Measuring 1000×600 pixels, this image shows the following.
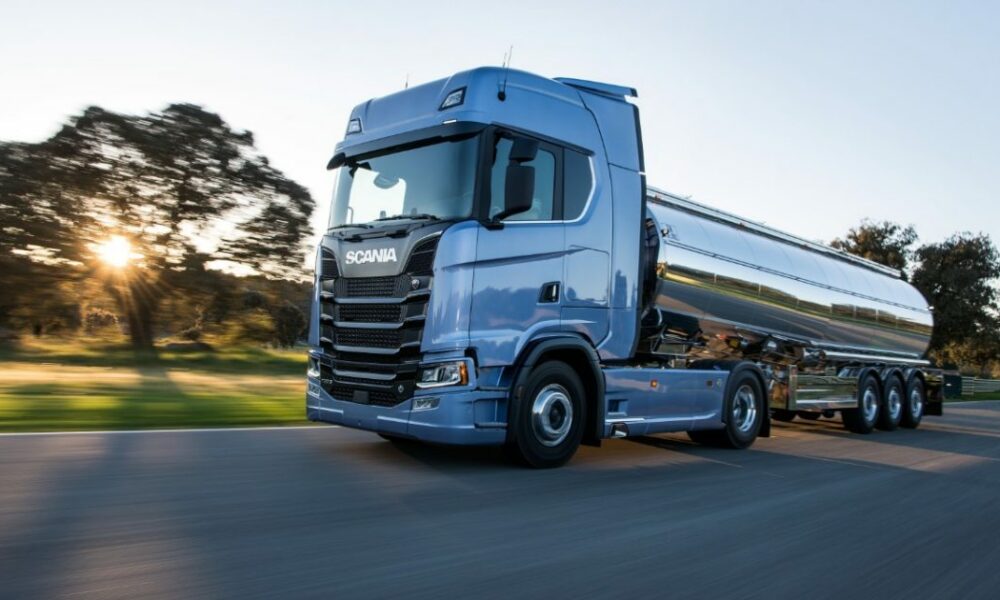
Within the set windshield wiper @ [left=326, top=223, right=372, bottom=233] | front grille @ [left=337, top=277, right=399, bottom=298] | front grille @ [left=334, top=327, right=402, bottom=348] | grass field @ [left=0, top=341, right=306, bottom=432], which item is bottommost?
grass field @ [left=0, top=341, right=306, bottom=432]

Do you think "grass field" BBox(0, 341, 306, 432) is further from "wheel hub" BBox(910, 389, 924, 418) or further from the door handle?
"wheel hub" BBox(910, 389, 924, 418)

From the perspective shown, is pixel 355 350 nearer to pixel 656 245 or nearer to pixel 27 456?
pixel 27 456

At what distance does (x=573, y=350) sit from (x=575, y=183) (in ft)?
5.11

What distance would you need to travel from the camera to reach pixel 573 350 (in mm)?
7836

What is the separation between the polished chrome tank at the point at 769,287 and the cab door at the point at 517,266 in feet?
7.16

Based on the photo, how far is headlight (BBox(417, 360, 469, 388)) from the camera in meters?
6.95

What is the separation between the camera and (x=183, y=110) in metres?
26.0

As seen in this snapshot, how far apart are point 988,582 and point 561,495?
2.89 m

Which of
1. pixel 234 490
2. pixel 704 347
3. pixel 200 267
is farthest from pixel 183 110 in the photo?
pixel 234 490

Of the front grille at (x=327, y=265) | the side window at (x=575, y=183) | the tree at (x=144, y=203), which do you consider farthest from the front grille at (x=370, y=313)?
the tree at (x=144, y=203)

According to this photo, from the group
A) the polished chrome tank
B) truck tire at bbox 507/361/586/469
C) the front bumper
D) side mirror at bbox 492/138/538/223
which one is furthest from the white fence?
side mirror at bbox 492/138/538/223

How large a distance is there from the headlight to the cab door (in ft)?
0.62

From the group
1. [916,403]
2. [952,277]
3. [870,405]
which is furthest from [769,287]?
[952,277]

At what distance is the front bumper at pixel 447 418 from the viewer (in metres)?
6.96
